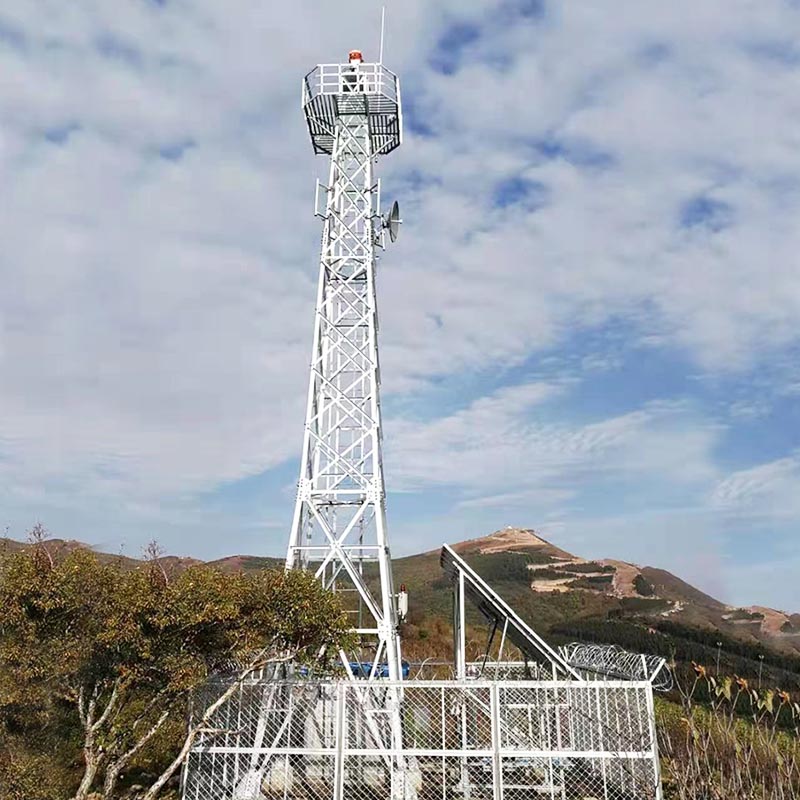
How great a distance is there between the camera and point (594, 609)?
114 ft

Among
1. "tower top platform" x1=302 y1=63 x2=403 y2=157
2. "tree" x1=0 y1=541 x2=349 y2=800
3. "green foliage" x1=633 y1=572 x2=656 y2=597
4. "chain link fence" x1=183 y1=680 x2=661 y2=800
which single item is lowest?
"chain link fence" x1=183 y1=680 x2=661 y2=800

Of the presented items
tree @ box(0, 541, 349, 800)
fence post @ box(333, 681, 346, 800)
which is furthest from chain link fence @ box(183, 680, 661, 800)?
tree @ box(0, 541, 349, 800)

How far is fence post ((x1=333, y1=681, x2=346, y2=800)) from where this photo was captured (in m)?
7.64

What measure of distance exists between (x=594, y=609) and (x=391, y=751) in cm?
2968

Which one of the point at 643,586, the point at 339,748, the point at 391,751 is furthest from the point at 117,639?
the point at 643,586

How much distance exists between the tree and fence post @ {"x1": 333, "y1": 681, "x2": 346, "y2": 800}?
4.77 ft

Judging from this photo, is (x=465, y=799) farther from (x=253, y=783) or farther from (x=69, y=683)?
(x=69, y=683)

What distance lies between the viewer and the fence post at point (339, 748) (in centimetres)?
764

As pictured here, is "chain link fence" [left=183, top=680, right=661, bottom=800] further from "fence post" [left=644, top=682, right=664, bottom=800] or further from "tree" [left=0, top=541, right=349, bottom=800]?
"tree" [left=0, top=541, right=349, bottom=800]

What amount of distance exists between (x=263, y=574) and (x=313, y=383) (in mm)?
5092

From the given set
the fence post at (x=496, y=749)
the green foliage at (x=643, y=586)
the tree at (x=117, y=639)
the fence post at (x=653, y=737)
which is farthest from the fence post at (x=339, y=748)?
the green foliage at (x=643, y=586)

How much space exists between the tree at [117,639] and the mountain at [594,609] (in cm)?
1039

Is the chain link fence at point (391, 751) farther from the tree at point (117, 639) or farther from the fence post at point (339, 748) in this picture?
the tree at point (117, 639)

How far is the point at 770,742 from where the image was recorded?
514 centimetres
